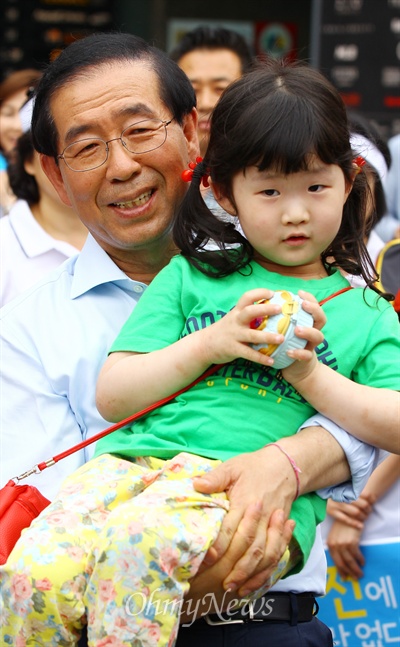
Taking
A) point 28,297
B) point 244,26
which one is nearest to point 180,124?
point 28,297

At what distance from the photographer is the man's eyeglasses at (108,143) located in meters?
3.16

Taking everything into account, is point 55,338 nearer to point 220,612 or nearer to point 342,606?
point 220,612

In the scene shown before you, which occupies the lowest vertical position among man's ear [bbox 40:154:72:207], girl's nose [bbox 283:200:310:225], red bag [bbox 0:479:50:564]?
red bag [bbox 0:479:50:564]

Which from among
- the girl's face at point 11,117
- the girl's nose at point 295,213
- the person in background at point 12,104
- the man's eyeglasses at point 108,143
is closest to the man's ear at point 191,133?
the man's eyeglasses at point 108,143

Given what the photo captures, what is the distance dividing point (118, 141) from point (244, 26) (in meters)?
8.56

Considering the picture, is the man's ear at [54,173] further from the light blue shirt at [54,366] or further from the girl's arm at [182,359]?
the girl's arm at [182,359]

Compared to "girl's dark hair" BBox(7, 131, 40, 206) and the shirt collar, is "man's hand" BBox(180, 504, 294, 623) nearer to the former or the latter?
the shirt collar

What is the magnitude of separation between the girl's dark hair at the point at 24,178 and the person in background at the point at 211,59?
40.6 inches

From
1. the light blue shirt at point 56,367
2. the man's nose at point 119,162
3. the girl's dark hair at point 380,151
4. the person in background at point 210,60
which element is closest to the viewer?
the light blue shirt at point 56,367

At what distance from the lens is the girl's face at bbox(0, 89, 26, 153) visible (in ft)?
23.6

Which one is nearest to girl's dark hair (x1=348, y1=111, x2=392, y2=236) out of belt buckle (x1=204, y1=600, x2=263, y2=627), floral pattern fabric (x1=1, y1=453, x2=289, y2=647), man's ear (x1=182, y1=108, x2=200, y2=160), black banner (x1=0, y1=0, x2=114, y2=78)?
man's ear (x1=182, y1=108, x2=200, y2=160)

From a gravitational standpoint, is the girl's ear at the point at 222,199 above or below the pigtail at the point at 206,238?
above

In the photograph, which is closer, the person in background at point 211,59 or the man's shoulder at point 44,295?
the man's shoulder at point 44,295

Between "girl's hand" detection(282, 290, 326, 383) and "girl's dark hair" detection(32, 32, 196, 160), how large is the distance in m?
1.12
